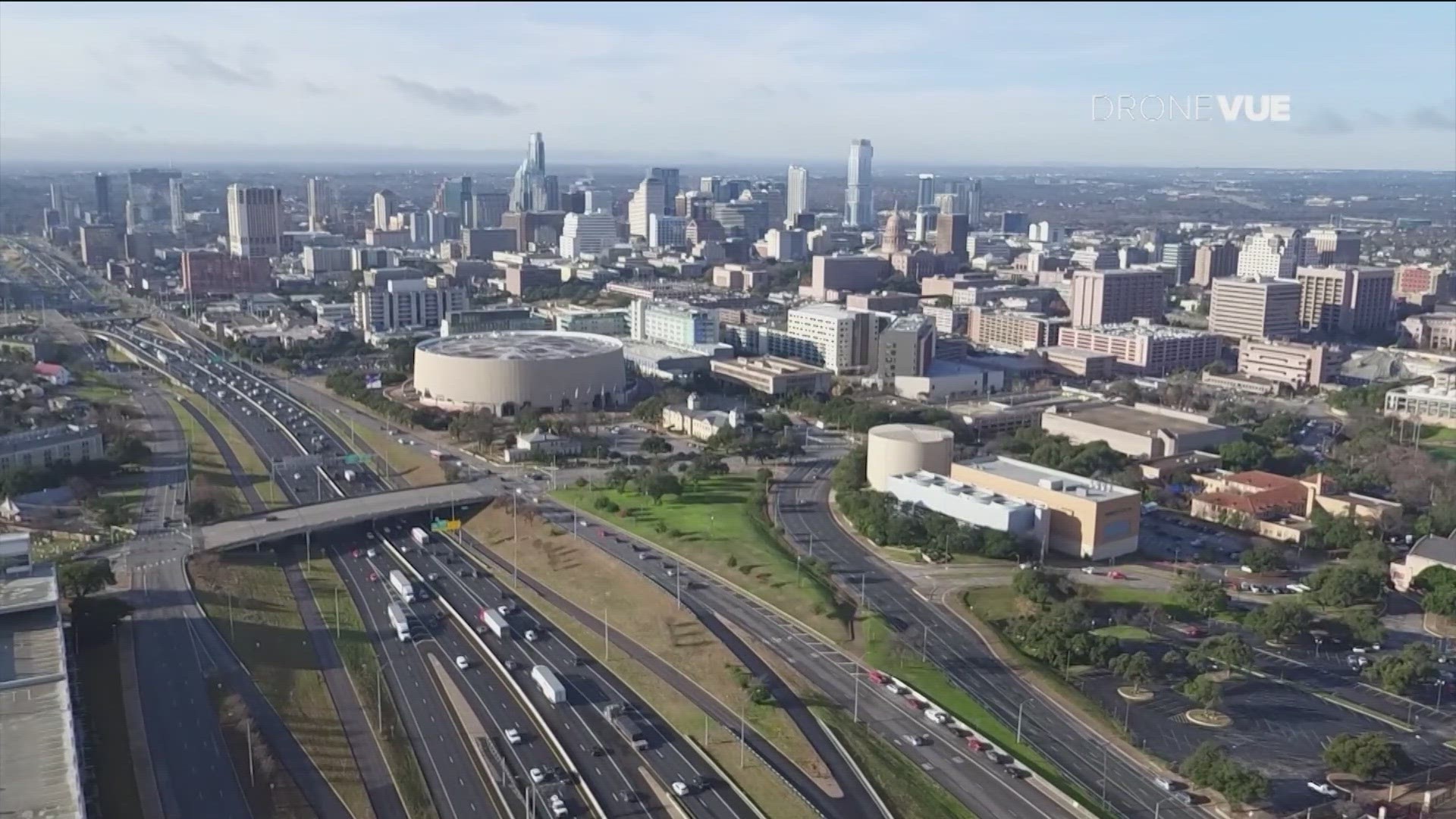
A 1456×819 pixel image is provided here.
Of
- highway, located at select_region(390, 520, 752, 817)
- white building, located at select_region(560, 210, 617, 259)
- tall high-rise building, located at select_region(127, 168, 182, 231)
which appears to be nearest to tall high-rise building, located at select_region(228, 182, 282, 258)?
tall high-rise building, located at select_region(127, 168, 182, 231)

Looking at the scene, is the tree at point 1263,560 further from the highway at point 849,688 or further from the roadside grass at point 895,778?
the roadside grass at point 895,778

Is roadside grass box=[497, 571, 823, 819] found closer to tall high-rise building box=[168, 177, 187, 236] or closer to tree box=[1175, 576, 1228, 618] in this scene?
tree box=[1175, 576, 1228, 618]

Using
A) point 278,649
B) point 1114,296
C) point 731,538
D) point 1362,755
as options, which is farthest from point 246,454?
point 1114,296

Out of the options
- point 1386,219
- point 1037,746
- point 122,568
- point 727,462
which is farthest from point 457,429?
point 1386,219

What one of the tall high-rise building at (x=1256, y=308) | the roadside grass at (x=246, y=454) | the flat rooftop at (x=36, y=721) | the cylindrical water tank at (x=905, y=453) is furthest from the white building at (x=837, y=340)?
the flat rooftop at (x=36, y=721)

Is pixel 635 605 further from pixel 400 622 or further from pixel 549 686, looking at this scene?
pixel 400 622
